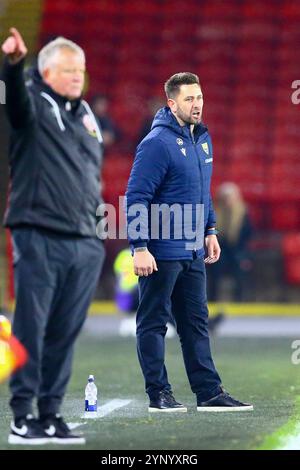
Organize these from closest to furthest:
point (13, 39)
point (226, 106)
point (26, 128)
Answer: point (13, 39) → point (26, 128) → point (226, 106)

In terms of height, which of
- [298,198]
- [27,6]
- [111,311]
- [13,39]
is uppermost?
[27,6]

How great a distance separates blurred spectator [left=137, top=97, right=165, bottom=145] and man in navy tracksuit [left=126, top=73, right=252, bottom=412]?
399 inches

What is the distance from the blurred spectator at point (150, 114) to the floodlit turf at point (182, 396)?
456 centimetres

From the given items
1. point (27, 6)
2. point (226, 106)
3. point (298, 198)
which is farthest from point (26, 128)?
point (27, 6)

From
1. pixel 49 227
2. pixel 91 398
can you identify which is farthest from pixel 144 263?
pixel 49 227

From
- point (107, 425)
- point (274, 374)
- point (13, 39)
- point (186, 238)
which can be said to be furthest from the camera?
point (274, 374)

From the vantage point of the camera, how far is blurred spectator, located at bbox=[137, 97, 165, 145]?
1845 cm

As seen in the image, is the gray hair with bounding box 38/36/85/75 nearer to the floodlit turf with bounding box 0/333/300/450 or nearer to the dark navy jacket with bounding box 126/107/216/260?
the dark navy jacket with bounding box 126/107/216/260

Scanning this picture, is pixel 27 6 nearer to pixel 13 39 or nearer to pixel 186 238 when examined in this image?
pixel 186 238

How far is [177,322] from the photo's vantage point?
323 inches

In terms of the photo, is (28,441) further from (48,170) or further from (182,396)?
(182,396)

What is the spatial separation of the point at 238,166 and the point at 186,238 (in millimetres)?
11865

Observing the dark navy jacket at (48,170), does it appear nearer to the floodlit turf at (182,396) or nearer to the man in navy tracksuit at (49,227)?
the man in navy tracksuit at (49,227)

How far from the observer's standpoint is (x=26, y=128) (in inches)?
256
